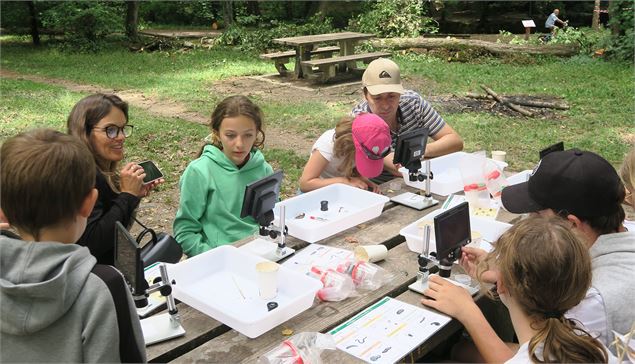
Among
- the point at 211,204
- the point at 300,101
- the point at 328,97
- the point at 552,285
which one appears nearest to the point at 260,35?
the point at 328,97

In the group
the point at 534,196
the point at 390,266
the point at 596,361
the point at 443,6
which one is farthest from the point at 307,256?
the point at 443,6

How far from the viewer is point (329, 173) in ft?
10.7

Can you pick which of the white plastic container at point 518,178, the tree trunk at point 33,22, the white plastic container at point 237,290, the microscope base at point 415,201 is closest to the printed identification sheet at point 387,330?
the white plastic container at point 237,290

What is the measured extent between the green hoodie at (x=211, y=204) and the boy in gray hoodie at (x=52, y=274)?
1.21 metres

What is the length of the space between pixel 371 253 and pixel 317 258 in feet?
0.69

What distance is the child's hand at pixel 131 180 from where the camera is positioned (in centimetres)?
240

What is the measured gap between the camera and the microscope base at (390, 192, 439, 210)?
277 centimetres

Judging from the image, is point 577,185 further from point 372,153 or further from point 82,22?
point 82,22

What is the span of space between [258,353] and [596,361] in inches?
35.7

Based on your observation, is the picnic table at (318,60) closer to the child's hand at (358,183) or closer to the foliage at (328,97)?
the foliage at (328,97)

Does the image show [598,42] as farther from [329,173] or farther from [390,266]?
[390,266]

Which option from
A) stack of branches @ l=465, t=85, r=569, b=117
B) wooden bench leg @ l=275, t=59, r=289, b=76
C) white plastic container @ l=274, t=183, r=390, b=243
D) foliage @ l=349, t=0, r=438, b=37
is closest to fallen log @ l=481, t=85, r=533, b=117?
stack of branches @ l=465, t=85, r=569, b=117

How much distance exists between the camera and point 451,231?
77.1 inches

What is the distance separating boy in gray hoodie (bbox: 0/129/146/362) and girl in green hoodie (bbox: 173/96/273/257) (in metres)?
1.22
